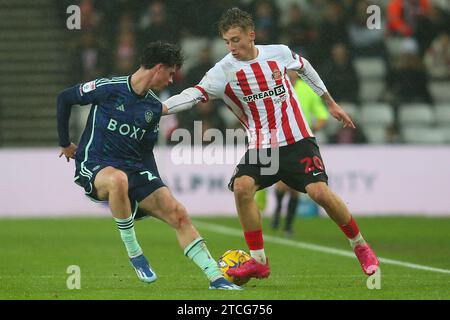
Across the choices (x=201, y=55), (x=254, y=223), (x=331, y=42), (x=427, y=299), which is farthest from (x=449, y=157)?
(x=427, y=299)

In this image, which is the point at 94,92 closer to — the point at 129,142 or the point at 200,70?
the point at 129,142

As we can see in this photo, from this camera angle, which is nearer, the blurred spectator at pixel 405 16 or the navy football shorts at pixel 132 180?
the navy football shorts at pixel 132 180

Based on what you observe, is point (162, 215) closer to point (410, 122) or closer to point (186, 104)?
point (186, 104)

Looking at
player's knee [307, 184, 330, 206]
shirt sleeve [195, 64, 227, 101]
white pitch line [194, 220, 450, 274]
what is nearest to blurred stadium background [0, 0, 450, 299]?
white pitch line [194, 220, 450, 274]

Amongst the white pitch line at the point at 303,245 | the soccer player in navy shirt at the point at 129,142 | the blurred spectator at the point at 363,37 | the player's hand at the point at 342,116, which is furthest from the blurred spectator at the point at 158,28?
the soccer player in navy shirt at the point at 129,142

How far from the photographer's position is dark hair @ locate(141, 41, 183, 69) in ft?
27.2

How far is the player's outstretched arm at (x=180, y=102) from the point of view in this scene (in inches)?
335

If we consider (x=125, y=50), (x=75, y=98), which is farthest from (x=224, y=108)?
(x=75, y=98)

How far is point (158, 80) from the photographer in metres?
8.35

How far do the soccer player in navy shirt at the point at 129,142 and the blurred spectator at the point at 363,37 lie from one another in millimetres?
11458

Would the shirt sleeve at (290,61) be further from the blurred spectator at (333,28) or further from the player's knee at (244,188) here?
the blurred spectator at (333,28)

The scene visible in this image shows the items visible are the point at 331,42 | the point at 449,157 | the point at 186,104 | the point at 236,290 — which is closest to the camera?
the point at 236,290

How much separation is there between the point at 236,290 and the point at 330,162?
31.9 feet

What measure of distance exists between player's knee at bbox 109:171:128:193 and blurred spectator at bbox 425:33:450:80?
1256 centimetres
